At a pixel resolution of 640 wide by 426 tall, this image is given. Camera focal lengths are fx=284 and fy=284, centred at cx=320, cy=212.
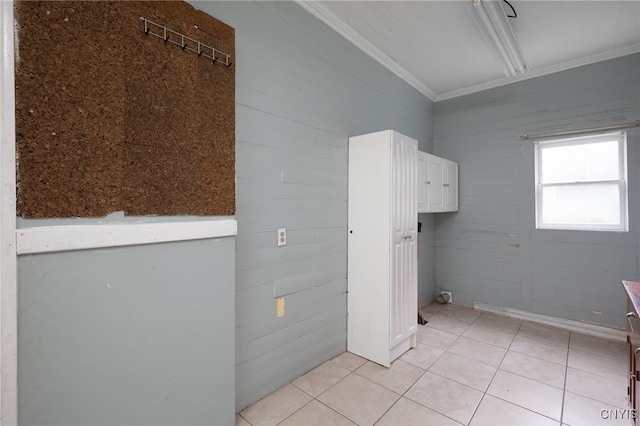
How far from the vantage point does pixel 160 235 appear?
1.34 m

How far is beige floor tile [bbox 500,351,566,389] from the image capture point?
7.34 ft

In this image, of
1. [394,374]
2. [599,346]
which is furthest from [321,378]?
[599,346]

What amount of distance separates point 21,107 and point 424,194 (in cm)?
319

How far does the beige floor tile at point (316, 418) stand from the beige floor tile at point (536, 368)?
1.53 metres

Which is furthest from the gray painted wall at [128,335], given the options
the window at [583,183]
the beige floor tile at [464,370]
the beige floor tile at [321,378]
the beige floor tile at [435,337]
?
the window at [583,183]

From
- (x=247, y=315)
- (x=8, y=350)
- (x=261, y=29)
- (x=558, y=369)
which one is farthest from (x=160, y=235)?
(x=558, y=369)

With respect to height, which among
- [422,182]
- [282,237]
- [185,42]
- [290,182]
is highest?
[185,42]

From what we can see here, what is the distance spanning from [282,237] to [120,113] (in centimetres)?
121

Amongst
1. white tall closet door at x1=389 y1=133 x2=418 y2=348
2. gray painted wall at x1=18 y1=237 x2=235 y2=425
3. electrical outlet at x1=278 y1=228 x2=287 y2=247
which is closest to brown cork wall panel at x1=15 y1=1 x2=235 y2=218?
gray painted wall at x1=18 y1=237 x2=235 y2=425

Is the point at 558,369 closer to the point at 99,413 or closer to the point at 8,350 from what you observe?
the point at 99,413

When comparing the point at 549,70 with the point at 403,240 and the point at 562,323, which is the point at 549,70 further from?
the point at 562,323

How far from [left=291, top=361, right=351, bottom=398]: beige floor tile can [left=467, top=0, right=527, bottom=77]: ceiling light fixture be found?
10.1 feet

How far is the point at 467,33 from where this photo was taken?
2674 millimetres

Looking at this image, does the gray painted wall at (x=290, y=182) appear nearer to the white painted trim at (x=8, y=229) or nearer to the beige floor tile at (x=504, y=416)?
the white painted trim at (x=8, y=229)
